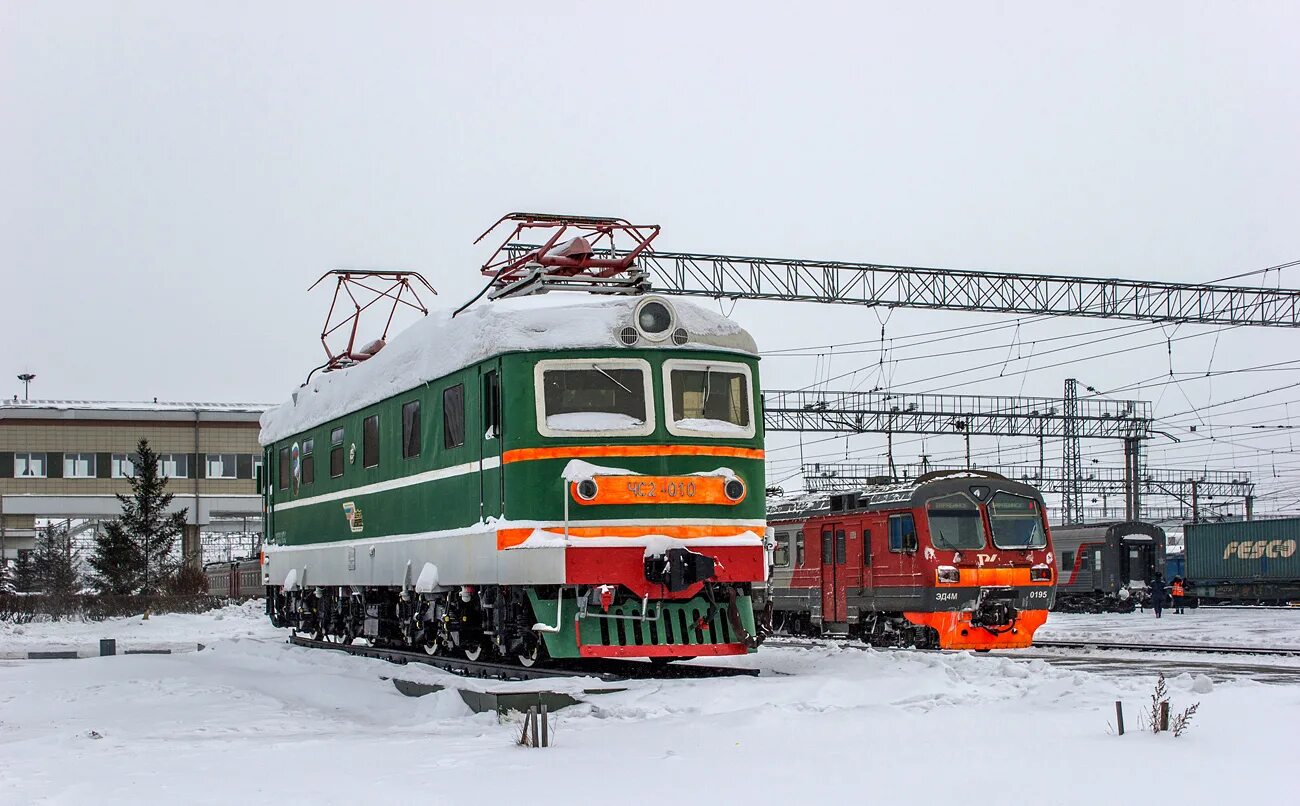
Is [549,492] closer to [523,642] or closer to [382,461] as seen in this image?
[523,642]

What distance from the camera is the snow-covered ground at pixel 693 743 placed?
7922 mm

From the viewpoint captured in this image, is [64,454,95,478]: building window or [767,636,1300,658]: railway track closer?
[767,636,1300,658]: railway track

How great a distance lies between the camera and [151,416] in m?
58.0

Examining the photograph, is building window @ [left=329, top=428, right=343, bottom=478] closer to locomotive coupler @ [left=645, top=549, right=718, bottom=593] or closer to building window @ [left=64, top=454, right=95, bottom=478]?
locomotive coupler @ [left=645, top=549, right=718, bottom=593]

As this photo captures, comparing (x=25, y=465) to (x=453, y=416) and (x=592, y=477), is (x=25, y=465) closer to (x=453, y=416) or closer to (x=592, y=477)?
(x=453, y=416)

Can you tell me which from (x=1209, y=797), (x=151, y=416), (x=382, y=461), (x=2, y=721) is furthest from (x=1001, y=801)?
(x=151, y=416)

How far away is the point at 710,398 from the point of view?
45.8 ft

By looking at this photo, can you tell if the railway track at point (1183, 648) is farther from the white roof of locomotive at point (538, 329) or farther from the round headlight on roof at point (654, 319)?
the round headlight on roof at point (654, 319)

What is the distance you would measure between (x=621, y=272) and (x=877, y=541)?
31.2 ft

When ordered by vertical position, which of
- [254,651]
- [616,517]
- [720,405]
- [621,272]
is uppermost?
[621,272]

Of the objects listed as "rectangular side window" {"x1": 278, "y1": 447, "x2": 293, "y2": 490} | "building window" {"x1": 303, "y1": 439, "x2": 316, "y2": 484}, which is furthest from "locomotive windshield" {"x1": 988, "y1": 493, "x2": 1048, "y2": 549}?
"rectangular side window" {"x1": 278, "y1": 447, "x2": 293, "y2": 490}

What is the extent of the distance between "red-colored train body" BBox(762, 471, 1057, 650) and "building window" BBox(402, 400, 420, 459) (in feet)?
31.5

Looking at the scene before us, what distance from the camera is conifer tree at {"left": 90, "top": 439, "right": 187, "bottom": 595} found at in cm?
4184

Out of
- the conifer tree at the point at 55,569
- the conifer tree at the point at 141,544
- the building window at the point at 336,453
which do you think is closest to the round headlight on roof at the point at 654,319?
the building window at the point at 336,453
